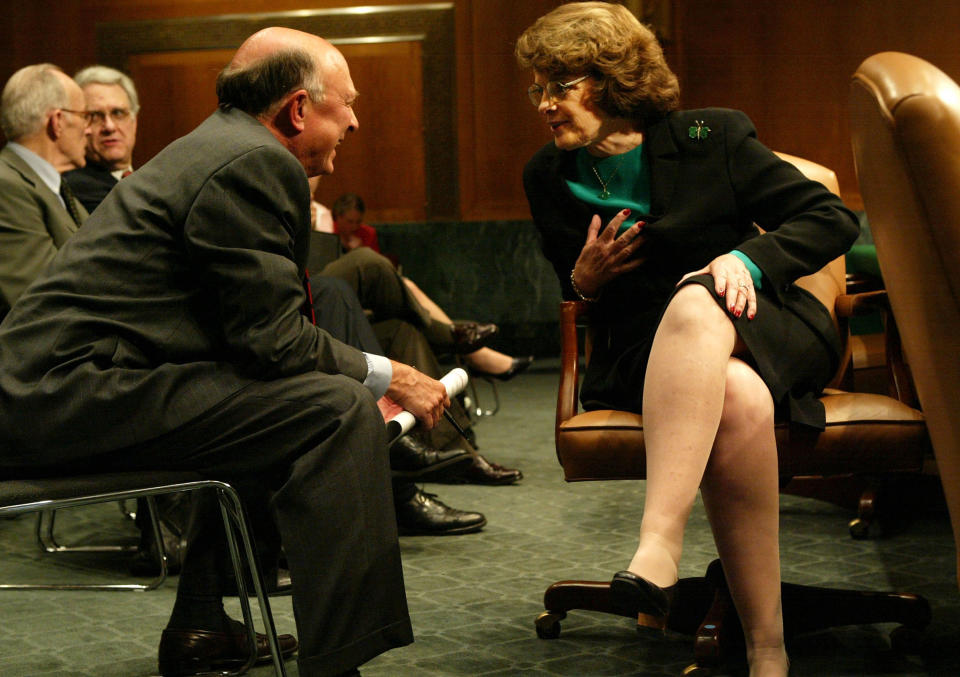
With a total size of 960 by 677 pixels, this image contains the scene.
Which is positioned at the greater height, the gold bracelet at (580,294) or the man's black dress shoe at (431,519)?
the gold bracelet at (580,294)

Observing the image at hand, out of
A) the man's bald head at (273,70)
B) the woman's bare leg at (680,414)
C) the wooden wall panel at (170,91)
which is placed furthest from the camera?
the wooden wall panel at (170,91)

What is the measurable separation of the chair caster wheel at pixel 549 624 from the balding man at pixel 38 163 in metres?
1.67

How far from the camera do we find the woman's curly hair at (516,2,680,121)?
249 centimetres

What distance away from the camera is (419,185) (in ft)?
26.1

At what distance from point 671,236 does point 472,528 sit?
4.54ft

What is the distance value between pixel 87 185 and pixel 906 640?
2804mm

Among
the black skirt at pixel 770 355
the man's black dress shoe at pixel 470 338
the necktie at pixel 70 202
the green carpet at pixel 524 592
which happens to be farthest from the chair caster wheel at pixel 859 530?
the necktie at pixel 70 202

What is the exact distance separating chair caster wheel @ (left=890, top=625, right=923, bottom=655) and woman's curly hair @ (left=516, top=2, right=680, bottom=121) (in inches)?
46.8

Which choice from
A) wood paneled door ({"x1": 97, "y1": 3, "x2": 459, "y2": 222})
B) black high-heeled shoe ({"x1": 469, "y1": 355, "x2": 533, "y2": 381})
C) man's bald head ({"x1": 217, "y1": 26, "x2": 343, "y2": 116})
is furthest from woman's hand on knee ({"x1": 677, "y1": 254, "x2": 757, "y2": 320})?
wood paneled door ({"x1": 97, "y1": 3, "x2": 459, "y2": 222})

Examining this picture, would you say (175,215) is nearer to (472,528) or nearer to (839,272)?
(839,272)

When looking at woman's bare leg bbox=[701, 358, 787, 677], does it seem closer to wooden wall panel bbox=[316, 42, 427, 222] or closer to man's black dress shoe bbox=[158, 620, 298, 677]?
man's black dress shoe bbox=[158, 620, 298, 677]

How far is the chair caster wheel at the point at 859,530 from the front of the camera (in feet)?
10.6

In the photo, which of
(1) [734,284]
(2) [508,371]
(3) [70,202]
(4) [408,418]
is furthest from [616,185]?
(2) [508,371]

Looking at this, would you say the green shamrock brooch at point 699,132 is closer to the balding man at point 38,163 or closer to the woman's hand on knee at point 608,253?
the woman's hand on knee at point 608,253
